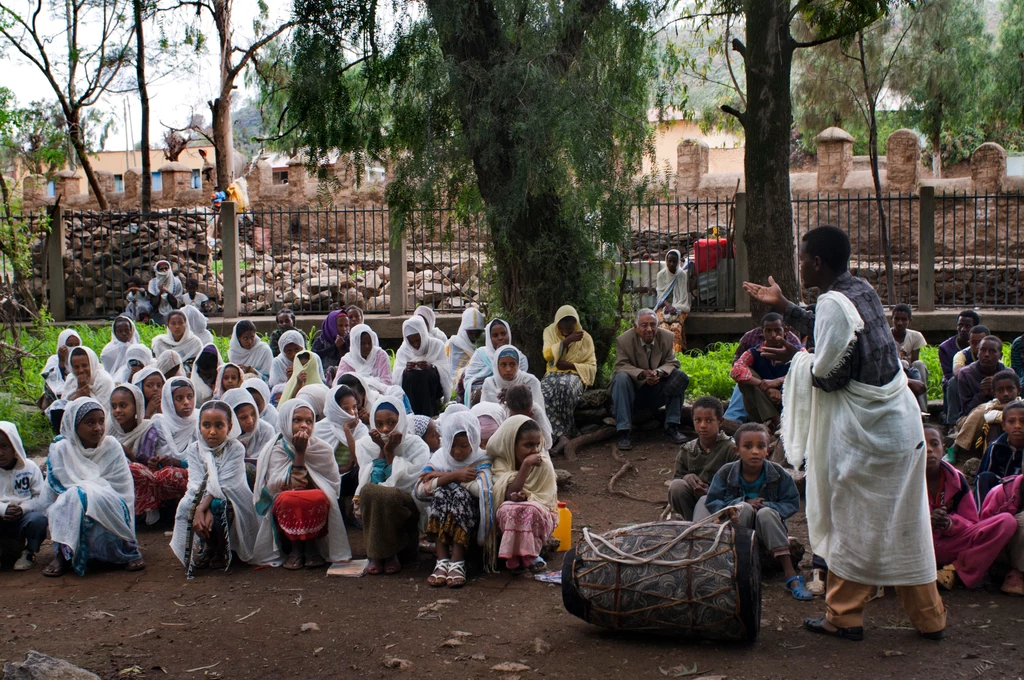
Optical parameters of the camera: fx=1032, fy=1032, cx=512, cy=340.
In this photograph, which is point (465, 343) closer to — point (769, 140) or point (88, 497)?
point (769, 140)

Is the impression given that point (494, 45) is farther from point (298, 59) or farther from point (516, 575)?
point (516, 575)

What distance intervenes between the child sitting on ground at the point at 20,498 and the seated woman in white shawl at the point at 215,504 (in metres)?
0.90

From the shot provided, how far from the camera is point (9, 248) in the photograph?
1340 centimetres

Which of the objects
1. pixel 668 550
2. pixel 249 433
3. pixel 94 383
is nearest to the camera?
pixel 668 550

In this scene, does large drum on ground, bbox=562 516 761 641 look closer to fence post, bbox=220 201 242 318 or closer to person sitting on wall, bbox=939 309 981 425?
person sitting on wall, bbox=939 309 981 425

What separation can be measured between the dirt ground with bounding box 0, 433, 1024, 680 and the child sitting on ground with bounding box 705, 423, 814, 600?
0.83ft

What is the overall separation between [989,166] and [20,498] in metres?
20.0

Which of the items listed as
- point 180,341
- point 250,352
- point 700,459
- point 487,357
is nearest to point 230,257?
point 180,341

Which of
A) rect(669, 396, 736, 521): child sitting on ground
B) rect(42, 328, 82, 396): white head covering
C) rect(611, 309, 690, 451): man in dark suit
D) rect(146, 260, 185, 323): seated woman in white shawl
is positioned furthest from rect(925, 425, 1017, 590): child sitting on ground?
rect(146, 260, 185, 323): seated woman in white shawl

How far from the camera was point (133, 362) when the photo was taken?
998 cm

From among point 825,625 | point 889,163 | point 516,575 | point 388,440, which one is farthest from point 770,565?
point 889,163

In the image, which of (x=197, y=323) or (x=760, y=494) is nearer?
(x=760, y=494)

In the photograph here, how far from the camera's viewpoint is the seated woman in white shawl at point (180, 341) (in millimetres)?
10758

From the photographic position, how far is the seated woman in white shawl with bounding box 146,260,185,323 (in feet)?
49.4
